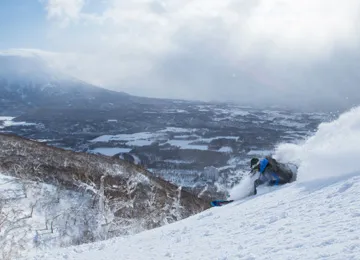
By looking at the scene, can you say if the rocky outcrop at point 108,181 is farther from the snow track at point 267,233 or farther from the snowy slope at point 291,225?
the snowy slope at point 291,225

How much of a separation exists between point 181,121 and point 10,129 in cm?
7380

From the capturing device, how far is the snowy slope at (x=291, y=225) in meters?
6.55

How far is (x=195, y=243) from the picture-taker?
930 cm

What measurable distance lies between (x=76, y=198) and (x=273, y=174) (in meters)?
16.9

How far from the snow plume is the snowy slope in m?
0.04

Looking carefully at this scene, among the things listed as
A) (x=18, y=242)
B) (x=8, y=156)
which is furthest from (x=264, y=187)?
(x=8, y=156)

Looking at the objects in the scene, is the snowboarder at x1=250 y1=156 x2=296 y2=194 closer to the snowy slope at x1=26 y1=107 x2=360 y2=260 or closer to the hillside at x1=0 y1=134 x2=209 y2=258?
the snowy slope at x1=26 y1=107 x2=360 y2=260

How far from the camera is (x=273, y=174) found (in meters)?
14.3

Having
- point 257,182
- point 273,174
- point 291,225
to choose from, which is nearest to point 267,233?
point 291,225

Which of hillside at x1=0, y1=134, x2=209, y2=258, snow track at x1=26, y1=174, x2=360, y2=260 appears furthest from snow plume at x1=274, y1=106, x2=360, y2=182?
hillside at x1=0, y1=134, x2=209, y2=258

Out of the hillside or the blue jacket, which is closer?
the blue jacket

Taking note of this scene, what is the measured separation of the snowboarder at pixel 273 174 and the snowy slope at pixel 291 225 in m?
0.57

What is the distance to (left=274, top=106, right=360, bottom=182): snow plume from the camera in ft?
37.5

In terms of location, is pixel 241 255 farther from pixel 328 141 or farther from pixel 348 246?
pixel 328 141
